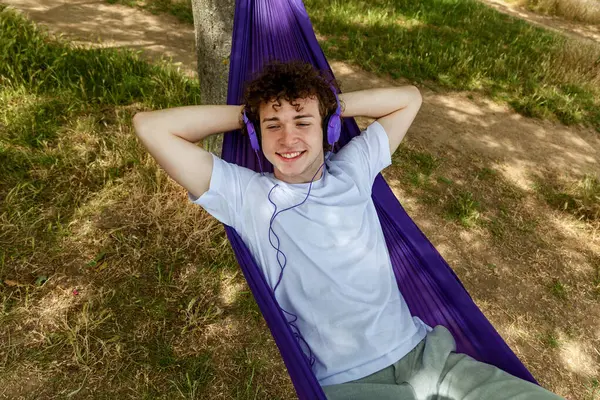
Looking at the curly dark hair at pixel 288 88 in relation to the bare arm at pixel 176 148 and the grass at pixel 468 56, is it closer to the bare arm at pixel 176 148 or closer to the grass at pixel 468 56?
the bare arm at pixel 176 148

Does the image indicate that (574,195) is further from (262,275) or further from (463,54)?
(262,275)

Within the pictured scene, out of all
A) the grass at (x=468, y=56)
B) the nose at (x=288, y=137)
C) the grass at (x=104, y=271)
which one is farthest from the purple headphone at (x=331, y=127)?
the grass at (x=468, y=56)

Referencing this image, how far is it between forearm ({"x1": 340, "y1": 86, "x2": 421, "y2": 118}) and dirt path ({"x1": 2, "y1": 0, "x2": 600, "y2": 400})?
1.21 meters

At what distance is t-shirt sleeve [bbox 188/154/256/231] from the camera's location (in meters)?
1.36

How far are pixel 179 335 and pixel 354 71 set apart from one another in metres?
3.51

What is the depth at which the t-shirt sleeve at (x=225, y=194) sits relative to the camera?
1.36 m

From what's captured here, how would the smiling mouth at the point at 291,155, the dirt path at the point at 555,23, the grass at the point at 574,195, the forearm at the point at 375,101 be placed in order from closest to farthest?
the smiling mouth at the point at 291,155 → the forearm at the point at 375,101 → the grass at the point at 574,195 → the dirt path at the point at 555,23

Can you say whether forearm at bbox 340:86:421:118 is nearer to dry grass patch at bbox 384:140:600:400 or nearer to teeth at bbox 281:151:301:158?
teeth at bbox 281:151:301:158

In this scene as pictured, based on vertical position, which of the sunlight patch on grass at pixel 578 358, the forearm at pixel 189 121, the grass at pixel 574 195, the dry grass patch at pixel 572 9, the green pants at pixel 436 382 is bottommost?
the sunlight patch on grass at pixel 578 358

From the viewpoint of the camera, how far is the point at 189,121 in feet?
4.72

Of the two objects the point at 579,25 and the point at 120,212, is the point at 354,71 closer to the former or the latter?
the point at 120,212

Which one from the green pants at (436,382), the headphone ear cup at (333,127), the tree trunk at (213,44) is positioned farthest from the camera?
the tree trunk at (213,44)

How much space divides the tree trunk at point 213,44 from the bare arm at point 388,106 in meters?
0.81

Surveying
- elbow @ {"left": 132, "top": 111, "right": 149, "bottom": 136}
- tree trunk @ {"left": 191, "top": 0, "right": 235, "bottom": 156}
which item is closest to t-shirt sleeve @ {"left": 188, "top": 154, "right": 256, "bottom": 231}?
elbow @ {"left": 132, "top": 111, "right": 149, "bottom": 136}
